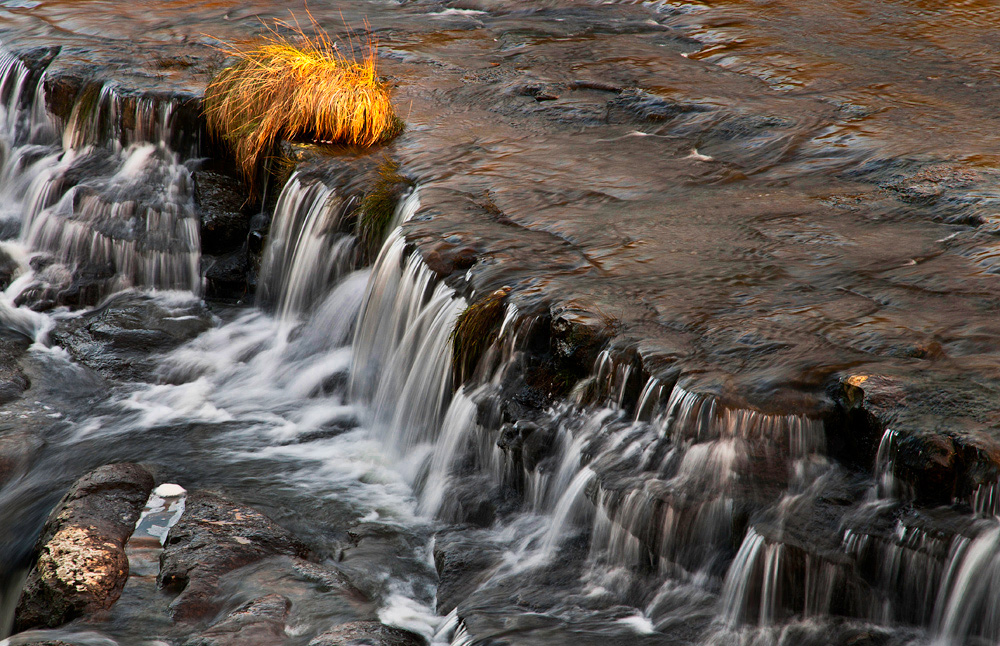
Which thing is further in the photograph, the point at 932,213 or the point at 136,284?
the point at 136,284

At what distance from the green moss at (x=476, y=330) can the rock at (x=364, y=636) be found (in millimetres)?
1695

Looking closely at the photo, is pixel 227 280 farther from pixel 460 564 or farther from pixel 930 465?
pixel 930 465

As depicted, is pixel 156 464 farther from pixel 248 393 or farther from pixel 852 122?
pixel 852 122

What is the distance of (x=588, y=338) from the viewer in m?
5.06

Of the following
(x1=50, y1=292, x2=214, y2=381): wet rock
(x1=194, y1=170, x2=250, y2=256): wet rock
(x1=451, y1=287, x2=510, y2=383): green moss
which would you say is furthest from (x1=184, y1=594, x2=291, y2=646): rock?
(x1=194, y1=170, x2=250, y2=256): wet rock

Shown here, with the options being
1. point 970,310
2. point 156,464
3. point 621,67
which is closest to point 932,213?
point 970,310

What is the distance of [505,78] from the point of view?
9.07 m

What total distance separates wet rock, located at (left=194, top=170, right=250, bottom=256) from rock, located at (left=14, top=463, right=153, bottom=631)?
136 inches

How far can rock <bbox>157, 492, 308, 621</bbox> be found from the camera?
468cm

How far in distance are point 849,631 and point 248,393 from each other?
15.0 feet

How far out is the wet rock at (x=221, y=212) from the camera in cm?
853

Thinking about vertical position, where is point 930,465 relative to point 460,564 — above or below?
above

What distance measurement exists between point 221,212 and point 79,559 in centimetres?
431

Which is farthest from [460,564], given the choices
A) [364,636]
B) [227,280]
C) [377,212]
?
[227,280]
